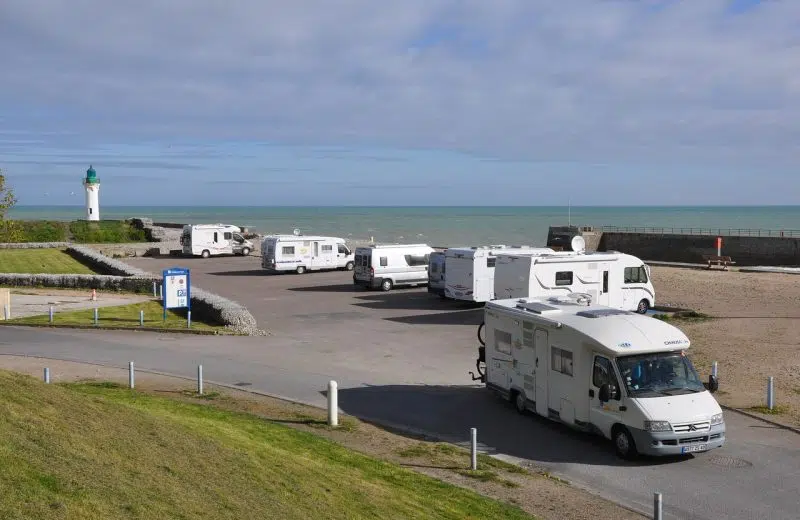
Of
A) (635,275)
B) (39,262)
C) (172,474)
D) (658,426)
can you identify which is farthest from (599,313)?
(39,262)

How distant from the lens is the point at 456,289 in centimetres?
3167

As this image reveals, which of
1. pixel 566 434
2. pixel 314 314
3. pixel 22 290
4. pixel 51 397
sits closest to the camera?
pixel 51 397

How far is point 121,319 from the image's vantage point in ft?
89.8

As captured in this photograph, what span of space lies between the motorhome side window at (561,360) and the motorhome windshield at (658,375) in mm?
1150

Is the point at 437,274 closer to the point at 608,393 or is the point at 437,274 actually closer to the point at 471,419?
the point at 471,419

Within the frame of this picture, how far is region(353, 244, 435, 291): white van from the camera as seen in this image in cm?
3762

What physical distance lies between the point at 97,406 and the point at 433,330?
16988 millimetres

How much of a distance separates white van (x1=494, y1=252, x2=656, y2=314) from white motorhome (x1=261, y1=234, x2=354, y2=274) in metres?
19.7

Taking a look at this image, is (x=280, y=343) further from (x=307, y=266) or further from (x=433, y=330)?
(x=307, y=266)

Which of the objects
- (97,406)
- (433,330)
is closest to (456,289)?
(433,330)

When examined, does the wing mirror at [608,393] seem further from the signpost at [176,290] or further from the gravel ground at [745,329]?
the signpost at [176,290]

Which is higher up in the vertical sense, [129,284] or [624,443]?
[129,284]

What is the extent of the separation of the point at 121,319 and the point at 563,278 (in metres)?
14.7

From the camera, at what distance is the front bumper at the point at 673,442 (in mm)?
12773
